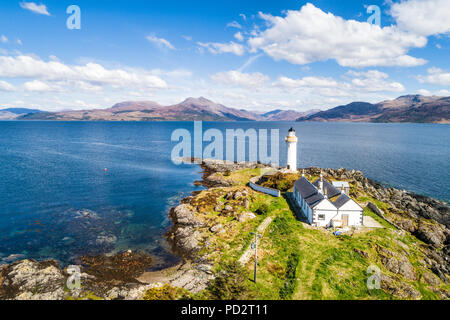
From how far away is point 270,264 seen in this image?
25.3 m

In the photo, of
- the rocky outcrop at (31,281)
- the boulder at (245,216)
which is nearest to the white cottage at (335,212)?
the boulder at (245,216)

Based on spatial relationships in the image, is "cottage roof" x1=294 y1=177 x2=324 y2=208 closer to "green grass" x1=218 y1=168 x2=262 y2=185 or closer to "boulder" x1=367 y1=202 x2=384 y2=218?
"boulder" x1=367 y1=202 x2=384 y2=218

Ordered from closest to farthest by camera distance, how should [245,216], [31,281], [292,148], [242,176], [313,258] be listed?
[31,281], [313,258], [245,216], [292,148], [242,176]

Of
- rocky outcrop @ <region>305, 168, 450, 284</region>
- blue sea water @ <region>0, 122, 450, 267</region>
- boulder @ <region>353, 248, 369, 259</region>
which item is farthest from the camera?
blue sea water @ <region>0, 122, 450, 267</region>

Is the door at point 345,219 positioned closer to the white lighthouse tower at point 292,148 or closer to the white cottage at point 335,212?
the white cottage at point 335,212

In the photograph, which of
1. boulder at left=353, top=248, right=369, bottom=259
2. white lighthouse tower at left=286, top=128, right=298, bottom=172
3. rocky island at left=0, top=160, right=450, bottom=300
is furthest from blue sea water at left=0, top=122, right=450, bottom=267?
white lighthouse tower at left=286, top=128, right=298, bottom=172

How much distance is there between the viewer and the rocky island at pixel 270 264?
2161cm

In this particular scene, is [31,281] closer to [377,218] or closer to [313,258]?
[313,258]

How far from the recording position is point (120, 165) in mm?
79500

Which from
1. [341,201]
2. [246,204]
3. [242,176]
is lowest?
[246,204]

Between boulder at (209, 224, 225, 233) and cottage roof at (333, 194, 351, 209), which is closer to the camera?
cottage roof at (333, 194, 351, 209)

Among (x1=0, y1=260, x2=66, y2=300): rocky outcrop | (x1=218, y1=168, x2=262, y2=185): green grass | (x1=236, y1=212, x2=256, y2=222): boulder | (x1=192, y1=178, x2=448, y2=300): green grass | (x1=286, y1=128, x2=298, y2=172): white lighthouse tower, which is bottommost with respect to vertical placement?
(x1=0, y1=260, x2=66, y2=300): rocky outcrop

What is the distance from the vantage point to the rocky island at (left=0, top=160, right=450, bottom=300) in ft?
70.9

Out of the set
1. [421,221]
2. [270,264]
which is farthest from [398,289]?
[421,221]
